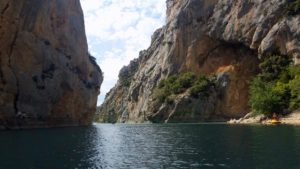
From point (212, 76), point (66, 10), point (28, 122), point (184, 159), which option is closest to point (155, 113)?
point (212, 76)

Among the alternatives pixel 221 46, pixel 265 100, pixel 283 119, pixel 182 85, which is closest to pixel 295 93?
pixel 265 100

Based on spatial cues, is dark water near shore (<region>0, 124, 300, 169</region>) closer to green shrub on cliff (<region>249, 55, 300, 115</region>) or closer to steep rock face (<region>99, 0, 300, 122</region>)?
green shrub on cliff (<region>249, 55, 300, 115</region>)

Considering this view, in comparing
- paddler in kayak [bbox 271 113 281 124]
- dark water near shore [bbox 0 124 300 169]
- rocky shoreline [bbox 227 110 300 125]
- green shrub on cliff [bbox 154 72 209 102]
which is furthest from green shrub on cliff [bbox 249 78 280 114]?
dark water near shore [bbox 0 124 300 169]

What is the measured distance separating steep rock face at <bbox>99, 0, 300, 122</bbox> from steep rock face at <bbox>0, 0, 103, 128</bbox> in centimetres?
3475

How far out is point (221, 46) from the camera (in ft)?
455

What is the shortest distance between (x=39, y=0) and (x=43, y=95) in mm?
20464

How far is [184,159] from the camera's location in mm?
35281

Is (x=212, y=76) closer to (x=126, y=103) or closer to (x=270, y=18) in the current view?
(x=270, y=18)

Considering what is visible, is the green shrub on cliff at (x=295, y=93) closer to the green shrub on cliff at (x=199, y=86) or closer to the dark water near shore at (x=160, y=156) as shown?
the green shrub on cliff at (x=199, y=86)

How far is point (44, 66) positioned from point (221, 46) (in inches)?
2670

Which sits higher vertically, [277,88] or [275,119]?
[277,88]

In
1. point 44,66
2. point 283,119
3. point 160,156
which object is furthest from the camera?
point 283,119

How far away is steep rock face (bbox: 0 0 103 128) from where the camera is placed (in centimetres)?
7975

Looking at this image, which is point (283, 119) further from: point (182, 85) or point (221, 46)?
point (221, 46)
